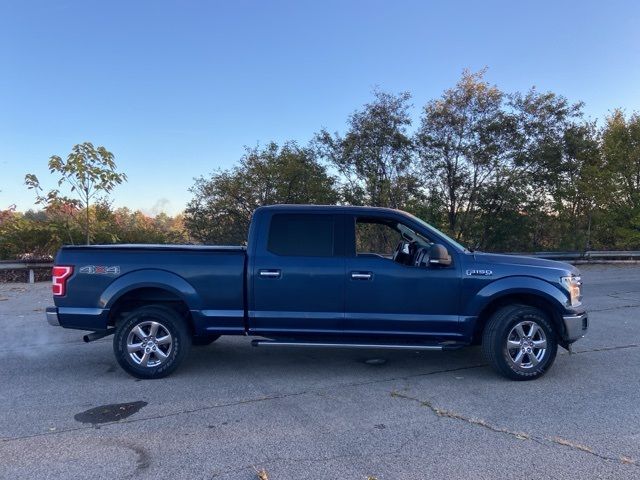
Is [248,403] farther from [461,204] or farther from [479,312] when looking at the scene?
[461,204]

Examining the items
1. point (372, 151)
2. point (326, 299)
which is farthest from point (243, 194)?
point (326, 299)

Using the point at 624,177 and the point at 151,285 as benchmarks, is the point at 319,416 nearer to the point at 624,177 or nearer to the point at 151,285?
the point at 151,285

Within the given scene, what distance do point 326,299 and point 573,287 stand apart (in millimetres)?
2733

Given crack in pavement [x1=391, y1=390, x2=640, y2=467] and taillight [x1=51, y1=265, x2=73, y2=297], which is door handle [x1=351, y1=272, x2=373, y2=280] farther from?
taillight [x1=51, y1=265, x2=73, y2=297]

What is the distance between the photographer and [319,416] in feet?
14.6

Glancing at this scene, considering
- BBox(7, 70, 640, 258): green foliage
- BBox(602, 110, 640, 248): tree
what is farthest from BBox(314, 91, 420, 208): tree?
BBox(602, 110, 640, 248): tree

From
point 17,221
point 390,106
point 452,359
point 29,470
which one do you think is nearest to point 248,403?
point 29,470

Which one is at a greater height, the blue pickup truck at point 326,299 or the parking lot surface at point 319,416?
the blue pickup truck at point 326,299

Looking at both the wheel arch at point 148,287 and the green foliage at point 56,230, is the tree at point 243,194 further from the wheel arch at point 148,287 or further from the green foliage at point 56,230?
the wheel arch at point 148,287

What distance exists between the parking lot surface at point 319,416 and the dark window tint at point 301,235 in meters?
1.41

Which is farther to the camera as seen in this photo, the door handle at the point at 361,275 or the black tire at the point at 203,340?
the black tire at the point at 203,340

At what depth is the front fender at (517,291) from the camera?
5.41 meters

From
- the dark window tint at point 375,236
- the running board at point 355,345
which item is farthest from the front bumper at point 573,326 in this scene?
the dark window tint at point 375,236

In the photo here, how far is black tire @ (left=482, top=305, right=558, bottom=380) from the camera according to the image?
5.36 meters
